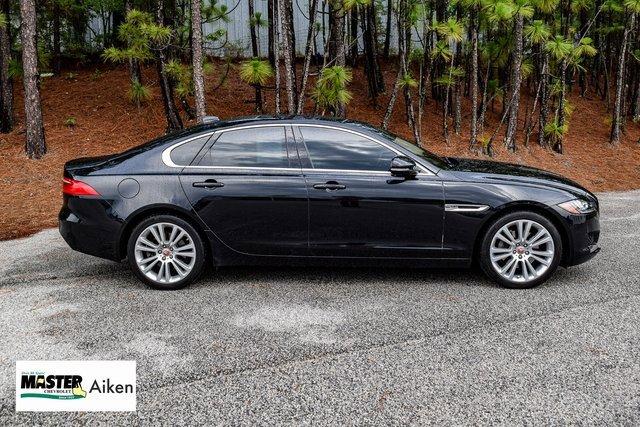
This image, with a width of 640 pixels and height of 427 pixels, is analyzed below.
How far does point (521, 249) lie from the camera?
15.6ft

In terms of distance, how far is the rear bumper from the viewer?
4773 millimetres

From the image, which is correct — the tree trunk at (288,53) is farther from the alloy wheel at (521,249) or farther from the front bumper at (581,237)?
the front bumper at (581,237)

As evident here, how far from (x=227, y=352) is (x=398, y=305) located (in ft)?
4.88

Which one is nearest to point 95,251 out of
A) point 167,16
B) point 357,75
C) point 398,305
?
point 398,305

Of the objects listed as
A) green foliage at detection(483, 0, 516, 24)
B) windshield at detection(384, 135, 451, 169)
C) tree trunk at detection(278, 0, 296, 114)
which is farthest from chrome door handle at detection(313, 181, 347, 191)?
green foliage at detection(483, 0, 516, 24)

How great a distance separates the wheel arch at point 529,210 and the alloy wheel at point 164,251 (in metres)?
2.50

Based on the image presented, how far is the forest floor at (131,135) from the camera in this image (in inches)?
379

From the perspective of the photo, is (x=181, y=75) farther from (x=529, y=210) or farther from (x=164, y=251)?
(x=529, y=210)

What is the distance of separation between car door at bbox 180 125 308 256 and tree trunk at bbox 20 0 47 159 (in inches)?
286

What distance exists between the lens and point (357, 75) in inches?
679

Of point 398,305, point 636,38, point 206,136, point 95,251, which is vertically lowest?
point 398,305

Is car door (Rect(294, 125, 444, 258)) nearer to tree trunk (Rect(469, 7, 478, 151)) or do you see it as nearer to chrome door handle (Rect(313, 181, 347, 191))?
chrome door handle (Rect(313, 181, 347, 191))

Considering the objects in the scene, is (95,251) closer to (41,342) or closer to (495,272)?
(41,342)

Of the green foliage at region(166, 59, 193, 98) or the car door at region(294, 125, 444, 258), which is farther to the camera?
the green foliage at region(166, 59, 193, 98)
